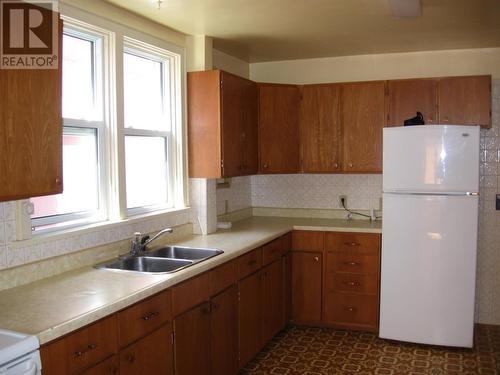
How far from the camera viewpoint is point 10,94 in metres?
2.02

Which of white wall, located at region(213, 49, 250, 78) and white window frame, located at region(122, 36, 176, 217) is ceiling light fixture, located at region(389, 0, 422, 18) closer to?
white window frame, located at region(122, 36, 176, 217)

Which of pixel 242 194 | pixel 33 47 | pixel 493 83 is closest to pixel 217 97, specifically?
pixel 242 194

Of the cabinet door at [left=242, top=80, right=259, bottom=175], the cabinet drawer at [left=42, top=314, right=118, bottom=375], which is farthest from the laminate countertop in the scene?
the cabinet door at [left=242, top=80, right=259, bottom=175]

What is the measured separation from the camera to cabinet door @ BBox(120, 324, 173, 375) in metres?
2.31

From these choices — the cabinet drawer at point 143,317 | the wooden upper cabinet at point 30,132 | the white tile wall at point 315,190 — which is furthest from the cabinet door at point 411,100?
the wooden upper cabinet at point 30,132

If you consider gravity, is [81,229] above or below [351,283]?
above

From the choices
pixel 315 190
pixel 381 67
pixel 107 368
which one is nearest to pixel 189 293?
pixel 107 368

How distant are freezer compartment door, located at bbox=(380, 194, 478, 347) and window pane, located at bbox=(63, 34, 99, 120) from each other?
7.84 feet

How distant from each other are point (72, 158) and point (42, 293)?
91cm

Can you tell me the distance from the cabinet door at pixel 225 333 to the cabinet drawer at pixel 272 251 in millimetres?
559

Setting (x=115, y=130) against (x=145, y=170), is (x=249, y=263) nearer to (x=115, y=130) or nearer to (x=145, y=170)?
(x=145, y=170)

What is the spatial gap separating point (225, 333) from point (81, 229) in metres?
1.12

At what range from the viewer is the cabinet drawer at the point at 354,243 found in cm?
427

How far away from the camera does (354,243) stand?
4.33m
